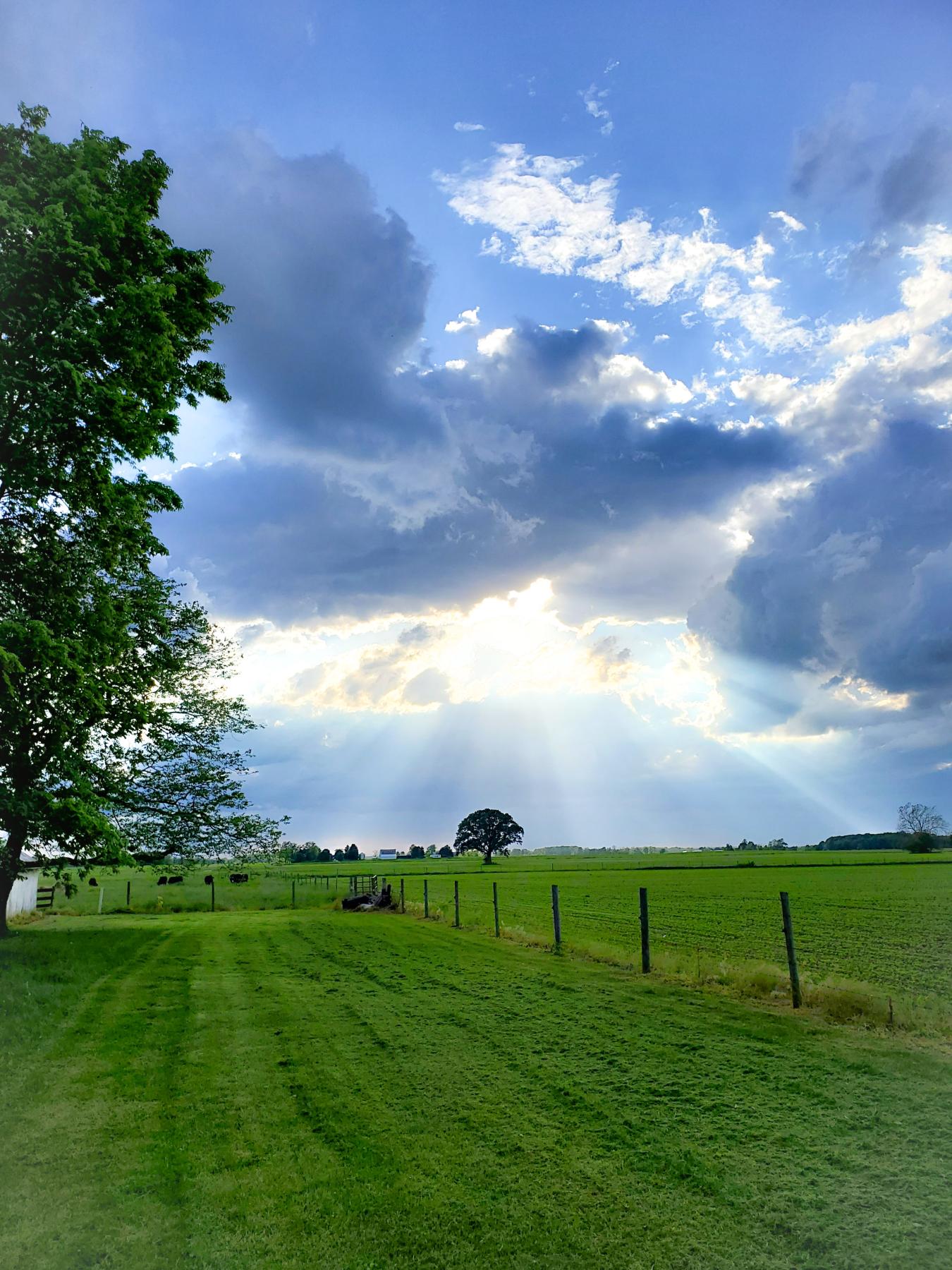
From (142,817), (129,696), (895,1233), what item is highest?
(129,696)

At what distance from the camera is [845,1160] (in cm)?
602

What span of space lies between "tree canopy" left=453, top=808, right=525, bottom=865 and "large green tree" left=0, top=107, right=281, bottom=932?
369 ft

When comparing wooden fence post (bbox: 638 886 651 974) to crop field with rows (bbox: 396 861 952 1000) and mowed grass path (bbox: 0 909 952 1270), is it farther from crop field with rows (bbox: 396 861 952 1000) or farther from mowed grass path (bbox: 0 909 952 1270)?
mowed grass path (bbox: 0 909 952 1270)

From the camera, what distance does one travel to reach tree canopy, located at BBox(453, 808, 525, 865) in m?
126

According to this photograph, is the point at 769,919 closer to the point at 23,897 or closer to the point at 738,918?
the point at 738,918

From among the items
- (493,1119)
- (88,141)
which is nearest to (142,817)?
(88,141)

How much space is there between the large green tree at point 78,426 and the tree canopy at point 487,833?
369ft

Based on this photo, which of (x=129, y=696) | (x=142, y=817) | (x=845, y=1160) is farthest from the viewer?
(x=142, y=817)

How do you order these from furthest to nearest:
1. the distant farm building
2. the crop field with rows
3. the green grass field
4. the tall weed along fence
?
1. the distant farm building
2. the crop field with rows
3. the green grass field
4. the tall weed along fence

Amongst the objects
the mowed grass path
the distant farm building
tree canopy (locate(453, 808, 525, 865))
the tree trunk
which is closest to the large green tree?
the tree trunk

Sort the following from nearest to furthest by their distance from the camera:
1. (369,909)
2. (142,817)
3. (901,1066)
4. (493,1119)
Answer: (493,1119) → (901,1066) → (142,817) → (369,909)

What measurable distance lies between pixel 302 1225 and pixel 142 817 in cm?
2151

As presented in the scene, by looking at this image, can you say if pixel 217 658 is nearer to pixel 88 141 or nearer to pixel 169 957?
pixel 169 957

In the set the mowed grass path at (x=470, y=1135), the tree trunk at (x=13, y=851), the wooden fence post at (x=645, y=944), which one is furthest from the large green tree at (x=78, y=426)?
the wooden fence post at (x=645, y=944)
